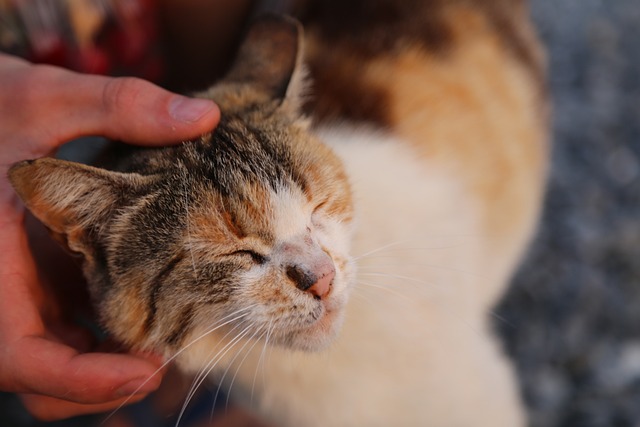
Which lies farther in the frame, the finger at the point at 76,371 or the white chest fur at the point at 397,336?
the white chest fur at the point at 397,336

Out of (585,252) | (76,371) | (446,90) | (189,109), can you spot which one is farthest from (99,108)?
(585,252)

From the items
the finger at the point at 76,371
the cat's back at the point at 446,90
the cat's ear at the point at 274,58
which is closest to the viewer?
the finger at the point at 76,371

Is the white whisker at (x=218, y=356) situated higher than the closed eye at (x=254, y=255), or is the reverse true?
the closed eye at (x=254, y=255)

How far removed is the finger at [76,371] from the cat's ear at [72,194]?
0.19 m

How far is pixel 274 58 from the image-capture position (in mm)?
1290

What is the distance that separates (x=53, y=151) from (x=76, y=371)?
0.42 meters

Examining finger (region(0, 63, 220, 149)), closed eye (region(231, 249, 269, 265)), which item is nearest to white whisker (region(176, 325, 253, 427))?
closed eye (region(231, 249, 269, 265))

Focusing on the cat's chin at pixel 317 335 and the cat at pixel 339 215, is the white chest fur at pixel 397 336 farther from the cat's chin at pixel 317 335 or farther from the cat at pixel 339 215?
the cat's chin at pixel 317 335

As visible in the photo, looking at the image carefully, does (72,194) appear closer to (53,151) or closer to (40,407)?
(53,151)

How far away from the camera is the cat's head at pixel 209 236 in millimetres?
1002

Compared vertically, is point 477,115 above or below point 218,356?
above

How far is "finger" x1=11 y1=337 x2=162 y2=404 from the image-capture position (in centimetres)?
110

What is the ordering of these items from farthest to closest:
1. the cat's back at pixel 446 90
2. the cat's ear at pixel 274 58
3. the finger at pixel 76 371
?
1. the cat's back at pixel 446 90
2. the cat's ear at pixel 274 58
3. the finger at pixel 76 371

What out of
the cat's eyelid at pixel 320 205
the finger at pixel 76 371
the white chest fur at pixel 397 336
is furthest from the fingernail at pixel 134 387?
the cat's eyelid at pixel 320 205
